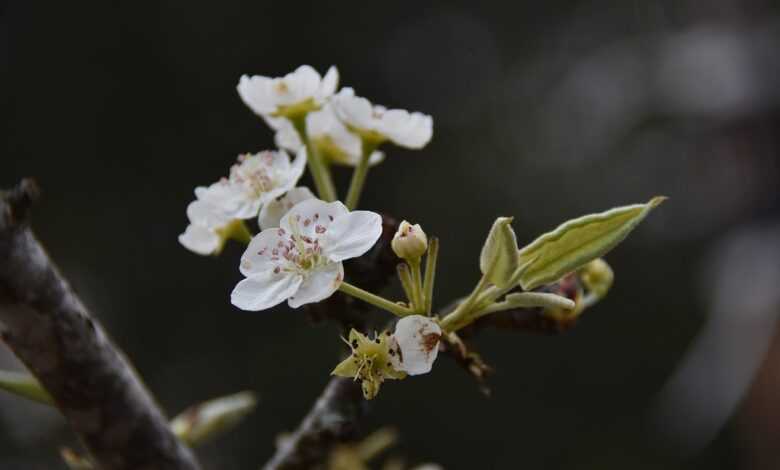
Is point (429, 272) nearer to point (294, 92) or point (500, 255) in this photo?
point (500, 255)

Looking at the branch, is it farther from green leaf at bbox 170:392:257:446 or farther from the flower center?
the flower center

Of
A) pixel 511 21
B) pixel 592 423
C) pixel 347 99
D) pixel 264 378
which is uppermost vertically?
pixel 347 99

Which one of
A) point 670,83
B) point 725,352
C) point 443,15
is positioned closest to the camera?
point 725,352

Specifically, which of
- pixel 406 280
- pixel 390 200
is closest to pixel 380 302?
pixel 406 280

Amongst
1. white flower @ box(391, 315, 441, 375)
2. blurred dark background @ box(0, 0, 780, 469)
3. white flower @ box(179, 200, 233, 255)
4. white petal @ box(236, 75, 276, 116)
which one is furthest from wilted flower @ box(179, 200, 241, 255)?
blurred dark background @ box(0, 0, 780, 469)

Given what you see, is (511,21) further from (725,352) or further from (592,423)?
(725,352)

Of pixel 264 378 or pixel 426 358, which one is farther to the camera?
pixel 264 378

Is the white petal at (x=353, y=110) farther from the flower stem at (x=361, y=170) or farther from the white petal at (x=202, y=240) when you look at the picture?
the white petal at (x=202, y=240)

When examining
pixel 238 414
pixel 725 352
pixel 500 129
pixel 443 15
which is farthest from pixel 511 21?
pixel 238 414
